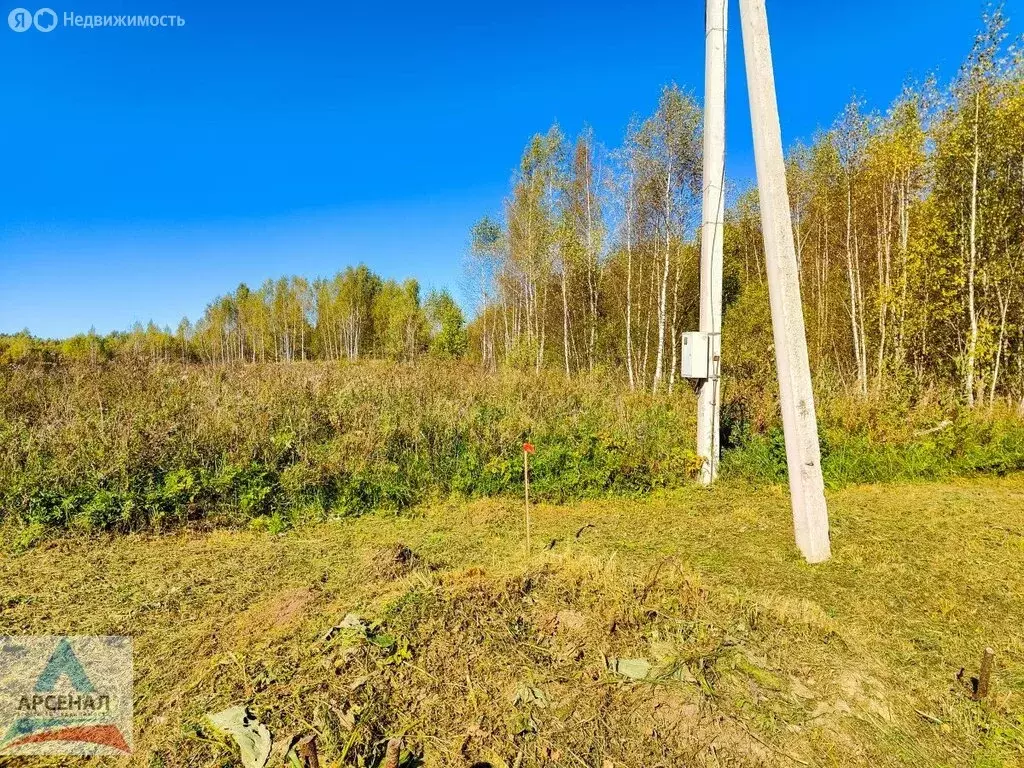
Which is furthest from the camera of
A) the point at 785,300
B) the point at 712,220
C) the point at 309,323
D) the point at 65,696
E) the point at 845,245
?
the point at 309,323

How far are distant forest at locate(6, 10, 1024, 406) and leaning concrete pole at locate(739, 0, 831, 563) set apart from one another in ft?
25.8

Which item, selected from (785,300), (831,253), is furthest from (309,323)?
(785,300)

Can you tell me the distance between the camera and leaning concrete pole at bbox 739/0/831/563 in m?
4.65

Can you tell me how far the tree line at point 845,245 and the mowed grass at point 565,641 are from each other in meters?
8.58

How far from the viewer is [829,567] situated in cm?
471

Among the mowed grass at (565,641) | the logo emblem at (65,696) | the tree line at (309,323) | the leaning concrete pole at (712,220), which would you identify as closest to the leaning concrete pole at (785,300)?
the mowed grass at (565,641)

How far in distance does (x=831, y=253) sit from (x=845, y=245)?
293 centimetres

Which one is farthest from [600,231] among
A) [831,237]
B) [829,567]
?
[829,567]

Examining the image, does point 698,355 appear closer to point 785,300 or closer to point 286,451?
point 785,300

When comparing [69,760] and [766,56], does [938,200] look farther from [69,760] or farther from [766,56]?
[69,760]

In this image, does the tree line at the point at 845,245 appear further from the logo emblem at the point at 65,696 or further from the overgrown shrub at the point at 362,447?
the logo emblem at the point at 65,696

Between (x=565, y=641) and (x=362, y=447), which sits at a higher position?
(x=362, y=447)

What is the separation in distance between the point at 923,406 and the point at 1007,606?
6762 mm

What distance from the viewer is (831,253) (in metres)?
19.0
